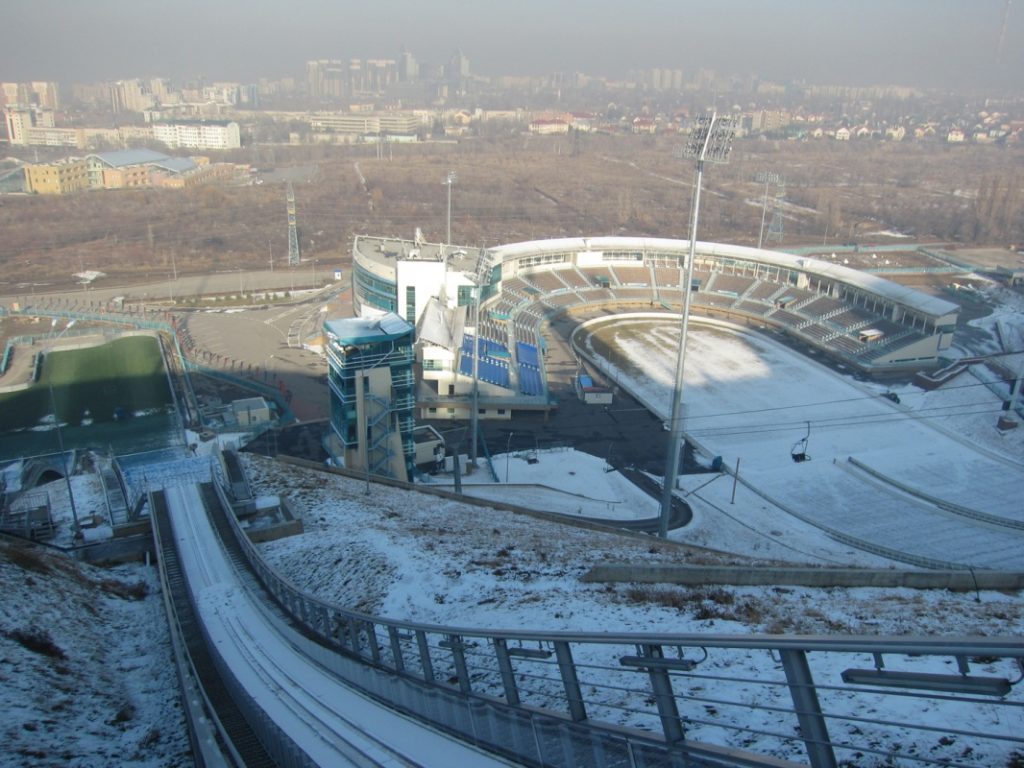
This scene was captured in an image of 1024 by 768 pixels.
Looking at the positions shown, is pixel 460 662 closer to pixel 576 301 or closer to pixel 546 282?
pixel 576 301

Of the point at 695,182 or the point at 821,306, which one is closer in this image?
the point at 695,182

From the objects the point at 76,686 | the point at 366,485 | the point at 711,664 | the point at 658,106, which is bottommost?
the point at 366,485

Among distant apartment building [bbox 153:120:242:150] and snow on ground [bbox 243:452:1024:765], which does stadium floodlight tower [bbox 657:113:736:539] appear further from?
distant apartment building [bbox 153:120:242:150]

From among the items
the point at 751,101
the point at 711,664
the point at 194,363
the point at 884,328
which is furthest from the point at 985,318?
the point at 751,101

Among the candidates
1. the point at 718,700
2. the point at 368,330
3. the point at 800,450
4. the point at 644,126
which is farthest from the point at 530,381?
the point at 644,126

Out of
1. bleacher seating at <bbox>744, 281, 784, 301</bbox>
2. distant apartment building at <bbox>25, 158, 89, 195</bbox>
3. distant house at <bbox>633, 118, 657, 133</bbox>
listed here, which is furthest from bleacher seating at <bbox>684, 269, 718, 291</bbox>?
distant house at <bbox>633, 118, 657, 133</bbox>

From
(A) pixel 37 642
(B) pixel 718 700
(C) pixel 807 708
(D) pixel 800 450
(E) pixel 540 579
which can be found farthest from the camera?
(D) pixel 800 450

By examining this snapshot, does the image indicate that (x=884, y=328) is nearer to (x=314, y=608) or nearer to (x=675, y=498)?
(x=675, y=498)
